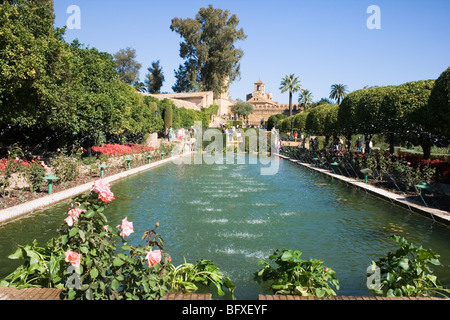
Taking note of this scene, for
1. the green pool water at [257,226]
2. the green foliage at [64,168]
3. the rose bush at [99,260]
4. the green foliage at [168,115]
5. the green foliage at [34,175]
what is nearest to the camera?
the rose bush at [99,260]

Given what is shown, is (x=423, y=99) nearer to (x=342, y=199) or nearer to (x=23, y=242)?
(x=342, y=199)

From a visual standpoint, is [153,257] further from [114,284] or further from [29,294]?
[29,294]

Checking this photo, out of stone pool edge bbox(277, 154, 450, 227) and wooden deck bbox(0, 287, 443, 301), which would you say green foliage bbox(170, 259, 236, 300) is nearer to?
wooden deck bbox(0, 287, 443, 301)

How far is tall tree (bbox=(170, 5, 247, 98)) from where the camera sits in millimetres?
46844

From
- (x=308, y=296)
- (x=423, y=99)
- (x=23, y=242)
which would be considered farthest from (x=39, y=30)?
(x=423, y=99)

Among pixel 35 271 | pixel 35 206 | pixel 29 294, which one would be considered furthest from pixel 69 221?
pixel 35 206

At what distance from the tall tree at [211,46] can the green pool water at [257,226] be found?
37646 millimetres

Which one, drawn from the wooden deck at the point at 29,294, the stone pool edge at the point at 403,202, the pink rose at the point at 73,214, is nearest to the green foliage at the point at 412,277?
the pink rose at the point at 73,214

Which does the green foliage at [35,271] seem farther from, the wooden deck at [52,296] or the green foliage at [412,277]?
the green foliage at [412,277]

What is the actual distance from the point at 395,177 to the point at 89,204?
10.2 meters

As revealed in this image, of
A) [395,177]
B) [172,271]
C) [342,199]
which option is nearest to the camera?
[172,271]

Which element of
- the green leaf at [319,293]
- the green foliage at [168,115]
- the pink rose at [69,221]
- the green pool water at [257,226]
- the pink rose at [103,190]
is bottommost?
the green pool water at [257,226]

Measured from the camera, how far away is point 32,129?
52.5 feet

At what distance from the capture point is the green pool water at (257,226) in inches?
203
